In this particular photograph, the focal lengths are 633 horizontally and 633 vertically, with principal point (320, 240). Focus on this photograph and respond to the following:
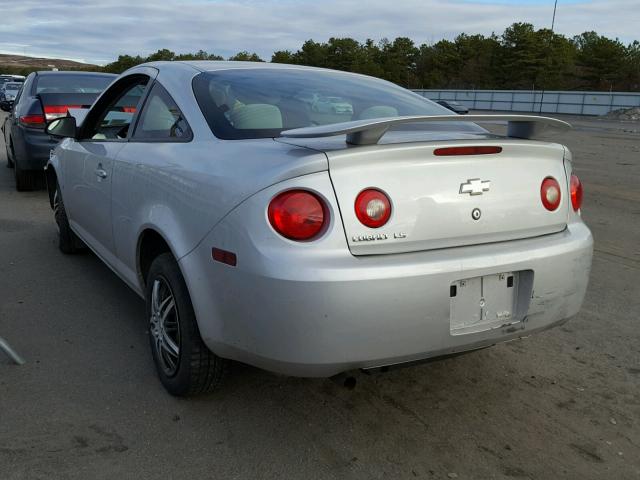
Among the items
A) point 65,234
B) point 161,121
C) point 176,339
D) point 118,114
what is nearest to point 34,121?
point 65,234

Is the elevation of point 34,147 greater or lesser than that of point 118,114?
lesser

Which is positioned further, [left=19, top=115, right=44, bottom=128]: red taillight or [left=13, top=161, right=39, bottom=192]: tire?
[left=13, top=161, right=39, bottom=192]: tire

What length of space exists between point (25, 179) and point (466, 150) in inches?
308

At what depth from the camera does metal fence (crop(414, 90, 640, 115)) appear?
4325 centimetres

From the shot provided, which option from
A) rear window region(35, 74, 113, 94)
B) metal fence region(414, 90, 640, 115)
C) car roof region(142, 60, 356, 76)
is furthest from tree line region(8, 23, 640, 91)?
car roof region(142, 60, 356, 76)

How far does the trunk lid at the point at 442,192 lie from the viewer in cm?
237

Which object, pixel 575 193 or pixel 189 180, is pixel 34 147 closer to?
pixel 189 180

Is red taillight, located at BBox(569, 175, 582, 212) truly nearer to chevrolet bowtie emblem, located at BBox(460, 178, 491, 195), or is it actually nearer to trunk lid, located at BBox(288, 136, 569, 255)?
trunk lid, located at BBox(288, 136, 569, 255)

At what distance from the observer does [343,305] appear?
2.28 m

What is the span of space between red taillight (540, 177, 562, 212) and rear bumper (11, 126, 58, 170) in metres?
7.31

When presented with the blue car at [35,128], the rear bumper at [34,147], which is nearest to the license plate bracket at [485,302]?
the blue car at [35,128]

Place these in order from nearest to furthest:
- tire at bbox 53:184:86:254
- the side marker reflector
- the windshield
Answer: the side marker reflector
the windshield
tire at bbox 53:184:86:254

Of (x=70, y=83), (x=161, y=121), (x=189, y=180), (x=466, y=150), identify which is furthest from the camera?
(x=70, y=83)

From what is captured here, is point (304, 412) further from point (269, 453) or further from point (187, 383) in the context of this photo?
point (187, 383)
